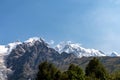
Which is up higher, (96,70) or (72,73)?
(96,70)

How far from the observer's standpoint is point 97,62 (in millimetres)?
90062

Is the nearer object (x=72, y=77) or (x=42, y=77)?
(x=72, y=77)

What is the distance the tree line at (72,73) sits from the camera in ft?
255

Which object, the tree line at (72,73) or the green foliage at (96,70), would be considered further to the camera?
the green foliage at (96,70)

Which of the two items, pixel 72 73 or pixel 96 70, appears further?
pixel 96 70

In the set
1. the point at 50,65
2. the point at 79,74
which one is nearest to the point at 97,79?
the point at 79,74

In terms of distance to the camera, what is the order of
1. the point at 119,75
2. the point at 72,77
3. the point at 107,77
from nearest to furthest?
the point at 72,77, the point at 107,77, the point at 119,75

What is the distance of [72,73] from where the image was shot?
7756cm

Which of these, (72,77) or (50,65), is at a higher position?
(50,65)

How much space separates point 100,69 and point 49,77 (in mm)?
13233

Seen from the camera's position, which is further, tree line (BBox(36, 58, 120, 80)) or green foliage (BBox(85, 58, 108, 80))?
green foliage (BBox(85, 58, 108, 80))

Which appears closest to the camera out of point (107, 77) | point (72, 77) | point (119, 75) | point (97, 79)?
point (72, 77)

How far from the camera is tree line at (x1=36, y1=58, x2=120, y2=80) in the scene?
77825 mm

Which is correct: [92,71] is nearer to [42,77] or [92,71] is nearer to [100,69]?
[100,69]
